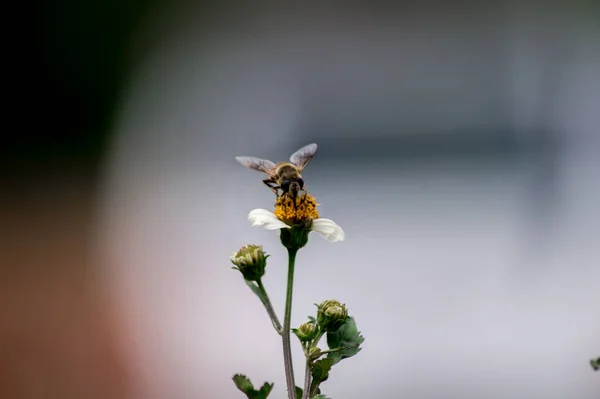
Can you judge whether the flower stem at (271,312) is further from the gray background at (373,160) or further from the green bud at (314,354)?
the gray background at (373,160)

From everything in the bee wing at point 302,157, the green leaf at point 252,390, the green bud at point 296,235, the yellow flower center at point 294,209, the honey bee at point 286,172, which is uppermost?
the bee wing at point 302,157

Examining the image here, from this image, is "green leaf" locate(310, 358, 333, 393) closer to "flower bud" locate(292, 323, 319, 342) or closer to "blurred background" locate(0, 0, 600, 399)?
"flower bud" locate(292, 323, 319, 342)

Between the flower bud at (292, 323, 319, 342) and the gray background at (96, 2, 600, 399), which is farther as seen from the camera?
the gray background at (96, 2, 600, 399)

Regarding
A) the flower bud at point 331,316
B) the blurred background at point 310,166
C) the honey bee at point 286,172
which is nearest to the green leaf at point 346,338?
the flower bud at point 331,316

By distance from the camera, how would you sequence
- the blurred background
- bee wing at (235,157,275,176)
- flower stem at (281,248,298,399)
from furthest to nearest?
the blurred background → bee wing at (235,157,275,176) → flower stem at (281,248,298,399)

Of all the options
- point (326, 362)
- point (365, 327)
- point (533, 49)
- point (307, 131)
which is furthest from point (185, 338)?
point (533, 49)

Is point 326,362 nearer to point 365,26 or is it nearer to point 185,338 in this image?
point 185,338

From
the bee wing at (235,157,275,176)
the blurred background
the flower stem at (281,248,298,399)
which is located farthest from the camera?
the blurred background

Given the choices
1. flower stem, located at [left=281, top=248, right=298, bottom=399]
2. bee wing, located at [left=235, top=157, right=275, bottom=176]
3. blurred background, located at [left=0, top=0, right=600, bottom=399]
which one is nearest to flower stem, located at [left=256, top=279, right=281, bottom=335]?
flower stem, located at [left=281, top=248, right=298, bottom=399]
